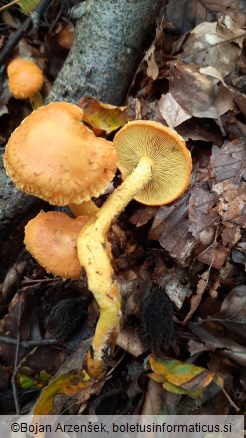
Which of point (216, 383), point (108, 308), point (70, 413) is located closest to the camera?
point (108, 308)

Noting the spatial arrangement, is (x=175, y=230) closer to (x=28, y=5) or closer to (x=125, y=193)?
(x=125, y=193)

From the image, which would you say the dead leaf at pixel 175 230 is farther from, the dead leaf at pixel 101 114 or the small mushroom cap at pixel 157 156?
the dead leaf at pixel 101 114

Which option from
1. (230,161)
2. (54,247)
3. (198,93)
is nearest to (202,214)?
(230,161)

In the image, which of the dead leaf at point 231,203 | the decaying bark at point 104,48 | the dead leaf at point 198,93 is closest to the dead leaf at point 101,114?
the decaying bark at point 104,48

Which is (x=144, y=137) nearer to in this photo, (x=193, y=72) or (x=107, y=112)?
(x=107, y=112)

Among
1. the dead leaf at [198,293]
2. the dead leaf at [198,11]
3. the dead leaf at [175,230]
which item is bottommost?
the dead leaf at [198,293]

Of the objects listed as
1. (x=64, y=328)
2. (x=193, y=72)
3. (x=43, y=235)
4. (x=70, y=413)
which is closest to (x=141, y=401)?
(x=70, y=413)

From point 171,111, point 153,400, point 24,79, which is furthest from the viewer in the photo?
point 24,79
